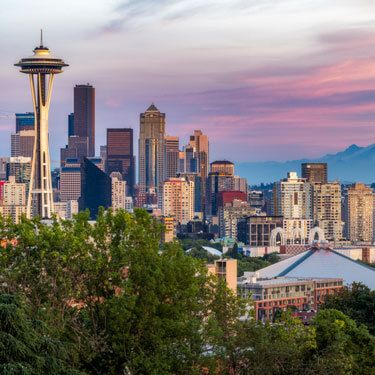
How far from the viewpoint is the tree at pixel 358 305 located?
52.3m

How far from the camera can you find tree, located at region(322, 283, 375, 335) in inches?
2060

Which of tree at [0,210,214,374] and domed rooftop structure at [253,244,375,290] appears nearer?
tree at [0,210,214,374]

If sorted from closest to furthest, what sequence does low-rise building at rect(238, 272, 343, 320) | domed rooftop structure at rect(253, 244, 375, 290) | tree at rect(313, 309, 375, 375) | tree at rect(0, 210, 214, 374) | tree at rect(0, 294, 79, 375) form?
1. tree at rect(0, 294, 79, 375)
2. tree at rect(0, 210, 214, 374)
3. tree at rect(313, 309, 375, 375)
4. low-rise building at rect(238, 272, 343, 320)
5. domed rooftop structure at rect(253, 244, 375, 290)

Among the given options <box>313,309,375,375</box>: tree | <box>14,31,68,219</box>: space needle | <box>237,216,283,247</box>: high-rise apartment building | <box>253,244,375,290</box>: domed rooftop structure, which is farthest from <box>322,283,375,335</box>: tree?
<box>237,216,283,247</box>: high-rise apartment building

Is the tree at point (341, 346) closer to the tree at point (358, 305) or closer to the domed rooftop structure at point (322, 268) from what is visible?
the tree at point (358, 305)

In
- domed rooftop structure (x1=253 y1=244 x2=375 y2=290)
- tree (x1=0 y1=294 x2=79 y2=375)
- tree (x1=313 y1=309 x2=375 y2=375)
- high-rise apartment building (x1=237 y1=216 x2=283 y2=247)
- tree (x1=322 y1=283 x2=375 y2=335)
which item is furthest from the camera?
high-rise apartment building (x1=237 y1=216 x2=283 y2=247)

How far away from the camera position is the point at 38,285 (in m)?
28.5

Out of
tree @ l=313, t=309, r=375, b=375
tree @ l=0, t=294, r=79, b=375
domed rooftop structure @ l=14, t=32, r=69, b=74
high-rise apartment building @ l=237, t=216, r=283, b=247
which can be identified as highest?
domed rooftop structure @ l=14, t=32, r=69, b=74

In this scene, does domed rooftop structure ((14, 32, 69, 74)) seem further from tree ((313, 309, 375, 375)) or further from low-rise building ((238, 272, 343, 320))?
tree ((313, 309, 375, 375))

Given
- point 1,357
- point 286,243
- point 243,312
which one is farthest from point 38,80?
point 1,357

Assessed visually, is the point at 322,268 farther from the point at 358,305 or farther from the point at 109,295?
the point at 109,295

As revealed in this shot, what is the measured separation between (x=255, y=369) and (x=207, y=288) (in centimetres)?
221

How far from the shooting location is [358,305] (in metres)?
54.0

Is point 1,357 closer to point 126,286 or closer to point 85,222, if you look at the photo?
point 126,286
